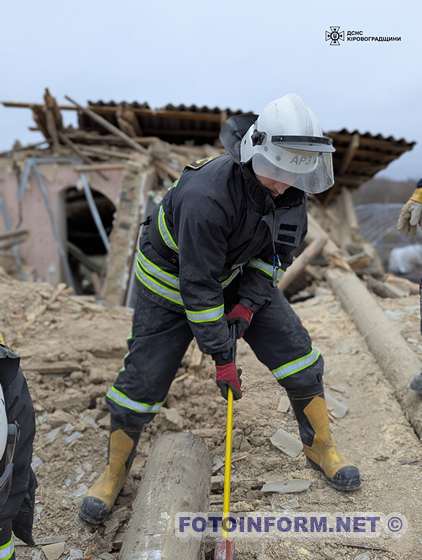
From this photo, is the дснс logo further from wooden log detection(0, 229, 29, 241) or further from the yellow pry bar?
wooden log detection(0, 229, 29, 241)

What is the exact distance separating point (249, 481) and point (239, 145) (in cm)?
194

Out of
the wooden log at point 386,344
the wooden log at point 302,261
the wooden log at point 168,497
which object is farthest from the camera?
the wooden log at point 302,261

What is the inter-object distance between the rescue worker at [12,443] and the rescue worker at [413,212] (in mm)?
2548

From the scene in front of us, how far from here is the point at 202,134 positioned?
967 centimetres

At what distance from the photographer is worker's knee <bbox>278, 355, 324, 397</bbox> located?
2891 mm

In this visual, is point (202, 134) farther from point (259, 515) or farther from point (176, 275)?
point (259, 515)

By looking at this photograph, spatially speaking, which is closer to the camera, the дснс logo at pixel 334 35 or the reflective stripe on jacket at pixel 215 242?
the reflective stripe on jacket at pixel 215 242

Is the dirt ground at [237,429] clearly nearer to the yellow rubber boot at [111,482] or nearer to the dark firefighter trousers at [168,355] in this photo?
the yellow rubber boot at [111,482]

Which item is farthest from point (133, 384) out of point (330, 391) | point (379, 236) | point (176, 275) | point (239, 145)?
point (379, 236)

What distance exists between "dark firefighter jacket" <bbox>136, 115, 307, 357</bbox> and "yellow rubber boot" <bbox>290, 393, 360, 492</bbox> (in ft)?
2.30

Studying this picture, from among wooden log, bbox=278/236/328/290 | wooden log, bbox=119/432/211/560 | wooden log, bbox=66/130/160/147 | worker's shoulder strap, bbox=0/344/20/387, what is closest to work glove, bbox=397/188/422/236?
wooden log, bbox=119/432/211/560

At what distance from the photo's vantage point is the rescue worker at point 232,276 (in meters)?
2.40

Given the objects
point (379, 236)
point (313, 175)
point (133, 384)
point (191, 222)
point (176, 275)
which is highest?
point (313, 175)

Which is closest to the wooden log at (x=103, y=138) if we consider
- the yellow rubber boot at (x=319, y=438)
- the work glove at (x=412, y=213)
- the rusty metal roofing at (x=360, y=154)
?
the rusty metal roofing at (x=360, y=154)
